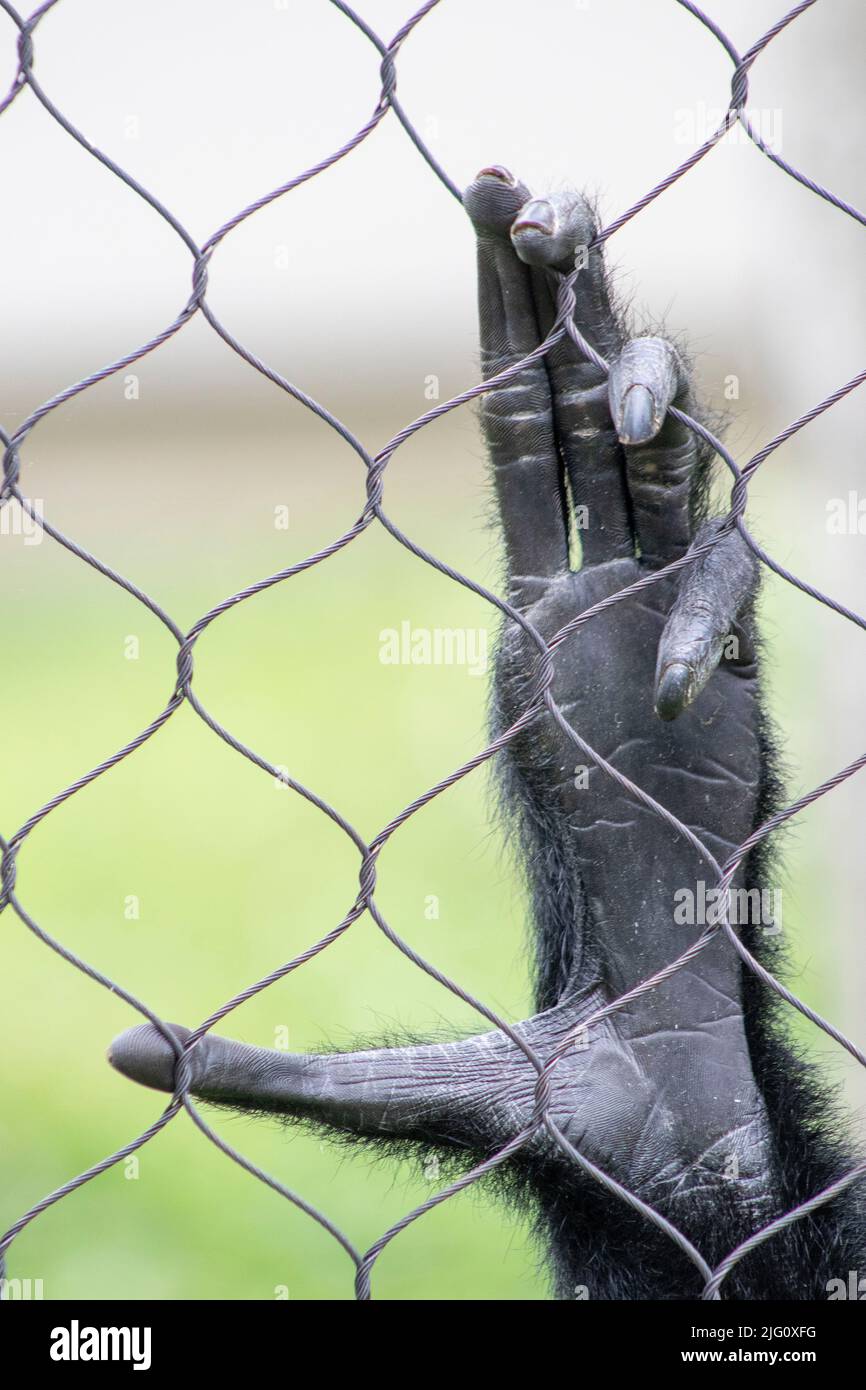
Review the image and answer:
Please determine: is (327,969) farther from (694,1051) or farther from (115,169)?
(115,169)

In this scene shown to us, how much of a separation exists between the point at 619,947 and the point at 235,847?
7.91ft

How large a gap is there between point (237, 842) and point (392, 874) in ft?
1.34

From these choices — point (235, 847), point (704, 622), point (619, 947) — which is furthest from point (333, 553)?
point (235, 847)

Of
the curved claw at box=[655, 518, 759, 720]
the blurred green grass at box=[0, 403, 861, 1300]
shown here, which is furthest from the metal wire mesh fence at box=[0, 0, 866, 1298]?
the blurred green grass at box=[0, 403, 861, 1300]

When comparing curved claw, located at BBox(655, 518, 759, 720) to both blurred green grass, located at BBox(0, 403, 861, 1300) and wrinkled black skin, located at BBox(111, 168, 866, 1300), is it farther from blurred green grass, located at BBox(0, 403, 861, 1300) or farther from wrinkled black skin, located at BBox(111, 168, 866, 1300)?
blurred green grass, located at BBox(0, 403, 861, 1300)

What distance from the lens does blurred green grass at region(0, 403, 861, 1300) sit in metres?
2.03

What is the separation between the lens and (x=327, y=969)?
262cm

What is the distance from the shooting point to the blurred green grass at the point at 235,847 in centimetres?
203

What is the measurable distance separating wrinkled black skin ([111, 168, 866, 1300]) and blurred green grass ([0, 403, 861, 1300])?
0.07m

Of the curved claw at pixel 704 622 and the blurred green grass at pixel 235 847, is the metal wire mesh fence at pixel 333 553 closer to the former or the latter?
the curved claw at pixel 704 622

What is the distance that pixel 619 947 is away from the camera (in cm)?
92

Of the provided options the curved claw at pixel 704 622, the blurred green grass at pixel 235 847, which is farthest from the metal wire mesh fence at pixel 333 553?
the blurred green grass at pixel 235 847
